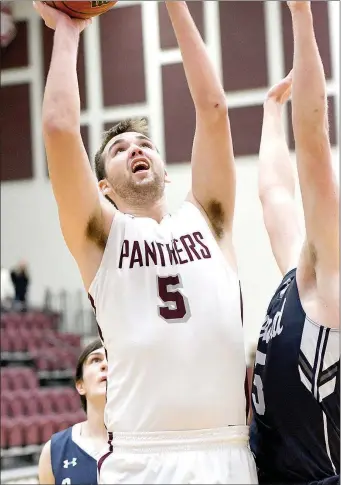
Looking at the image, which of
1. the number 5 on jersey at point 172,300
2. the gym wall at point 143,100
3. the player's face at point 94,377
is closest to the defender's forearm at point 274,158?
the number 5 on jersey at point 172,300

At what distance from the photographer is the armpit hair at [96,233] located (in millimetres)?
2518

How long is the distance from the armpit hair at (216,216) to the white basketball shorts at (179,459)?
0.65m

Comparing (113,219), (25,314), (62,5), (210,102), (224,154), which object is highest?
(62,5)

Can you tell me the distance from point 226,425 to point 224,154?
0.86 m

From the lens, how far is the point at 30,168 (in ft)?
50.3

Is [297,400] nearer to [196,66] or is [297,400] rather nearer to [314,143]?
[314,143]

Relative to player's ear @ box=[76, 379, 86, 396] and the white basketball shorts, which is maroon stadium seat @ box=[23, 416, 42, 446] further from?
the white basketball shorts

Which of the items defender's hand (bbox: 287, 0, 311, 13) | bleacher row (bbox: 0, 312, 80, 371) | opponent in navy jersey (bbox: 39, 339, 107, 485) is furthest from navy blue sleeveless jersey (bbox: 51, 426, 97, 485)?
bleacher row (bbox: 0, 312, 80, 371)

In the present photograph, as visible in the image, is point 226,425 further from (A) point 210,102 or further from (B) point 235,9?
(B) point 235,9

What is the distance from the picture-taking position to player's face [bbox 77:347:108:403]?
4146mm

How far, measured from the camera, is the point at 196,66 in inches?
102

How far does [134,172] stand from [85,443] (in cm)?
192

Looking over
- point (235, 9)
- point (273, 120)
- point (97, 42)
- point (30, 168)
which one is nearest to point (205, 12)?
point (235, 9)

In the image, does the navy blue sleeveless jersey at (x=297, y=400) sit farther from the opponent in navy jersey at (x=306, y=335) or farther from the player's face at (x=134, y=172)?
the player's face at (x=134, y=172)
